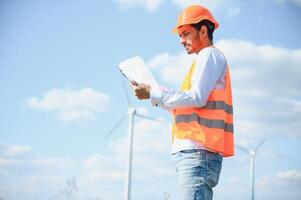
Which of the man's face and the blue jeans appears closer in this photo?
the blue jeans

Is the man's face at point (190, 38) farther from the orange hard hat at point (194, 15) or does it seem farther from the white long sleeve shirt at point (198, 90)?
the white long sleeve shirt at point (198, 90)

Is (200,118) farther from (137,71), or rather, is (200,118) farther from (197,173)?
(137,71)

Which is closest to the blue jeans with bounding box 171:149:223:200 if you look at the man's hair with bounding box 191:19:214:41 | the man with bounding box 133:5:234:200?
the man with bounding box 133:5:234:200

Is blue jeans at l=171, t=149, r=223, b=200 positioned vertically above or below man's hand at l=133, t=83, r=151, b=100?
below

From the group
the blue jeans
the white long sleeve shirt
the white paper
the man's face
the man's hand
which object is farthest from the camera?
the man's face

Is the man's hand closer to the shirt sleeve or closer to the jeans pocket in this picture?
the shirt sleeve

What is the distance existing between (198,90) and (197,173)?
0.72m

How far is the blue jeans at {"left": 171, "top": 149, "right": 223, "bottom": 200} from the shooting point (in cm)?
440

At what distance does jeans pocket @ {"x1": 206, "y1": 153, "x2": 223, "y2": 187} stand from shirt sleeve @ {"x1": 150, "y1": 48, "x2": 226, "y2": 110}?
0.47 metres

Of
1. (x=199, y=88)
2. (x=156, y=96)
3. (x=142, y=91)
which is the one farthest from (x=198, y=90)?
(x=142, y=91)

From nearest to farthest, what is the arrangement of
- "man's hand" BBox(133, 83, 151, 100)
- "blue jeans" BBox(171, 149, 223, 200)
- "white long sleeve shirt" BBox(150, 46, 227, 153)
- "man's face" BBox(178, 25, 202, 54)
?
"blue jeans" BBox(171, 149, 223, 200) → "white long sleeve shirt" BBox(150, 46, 227, 153) → "man's hand" BBox(133, 83, 151, 100) → "man's face" BBox(178, 25, 202, 54)

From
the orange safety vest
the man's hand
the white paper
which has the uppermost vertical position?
the white paper

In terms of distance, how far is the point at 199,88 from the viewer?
4.55 m

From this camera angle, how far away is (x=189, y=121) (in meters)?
4.62
